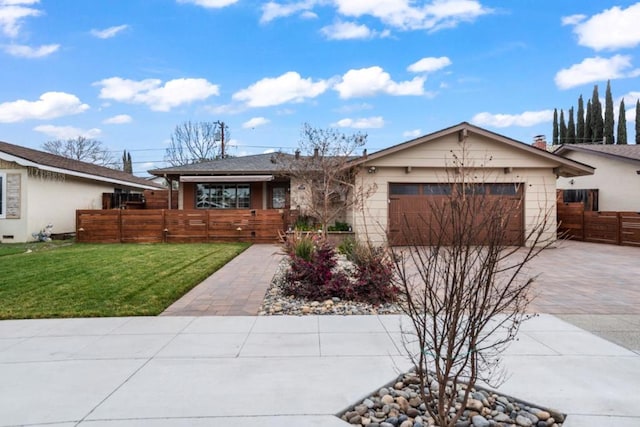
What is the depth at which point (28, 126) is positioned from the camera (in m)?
28.9

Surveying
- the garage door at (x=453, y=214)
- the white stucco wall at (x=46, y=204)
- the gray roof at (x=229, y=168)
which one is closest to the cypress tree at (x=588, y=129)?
the garage door at (x=453, y=214)

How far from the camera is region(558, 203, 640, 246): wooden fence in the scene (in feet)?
45.2

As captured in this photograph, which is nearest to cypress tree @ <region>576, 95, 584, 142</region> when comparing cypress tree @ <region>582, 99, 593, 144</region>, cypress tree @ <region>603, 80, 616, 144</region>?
cypress tree @ <region>582, 99, 593, 144</region>

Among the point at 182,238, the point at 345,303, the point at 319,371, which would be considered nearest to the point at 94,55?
the point at 182,238

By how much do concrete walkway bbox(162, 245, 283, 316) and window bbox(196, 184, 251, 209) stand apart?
28.7 ft

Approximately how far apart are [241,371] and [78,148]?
4701cm

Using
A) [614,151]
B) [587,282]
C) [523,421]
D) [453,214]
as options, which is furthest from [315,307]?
[614,151]

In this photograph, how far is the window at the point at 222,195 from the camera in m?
18.6

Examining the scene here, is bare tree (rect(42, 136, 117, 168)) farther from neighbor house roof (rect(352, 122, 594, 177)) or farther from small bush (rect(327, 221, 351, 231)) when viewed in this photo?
neighbor house roof (rect(352, 122, 594, 177))

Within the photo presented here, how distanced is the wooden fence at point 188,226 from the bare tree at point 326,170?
174 cm

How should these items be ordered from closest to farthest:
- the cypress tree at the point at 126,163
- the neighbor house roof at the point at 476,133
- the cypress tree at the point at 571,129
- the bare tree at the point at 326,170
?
the neighbor house roof at the point at 476,133, the bare tree at the point at 326,170, the cypress tree at the point at 571,129, the cypress tree at the point at 126,163

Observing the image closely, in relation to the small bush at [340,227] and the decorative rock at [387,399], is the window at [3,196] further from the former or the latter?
the decorative rock at [387,399]

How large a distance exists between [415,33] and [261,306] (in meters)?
13.9

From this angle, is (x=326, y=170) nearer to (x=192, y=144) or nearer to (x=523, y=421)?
(x=523, y=421)
